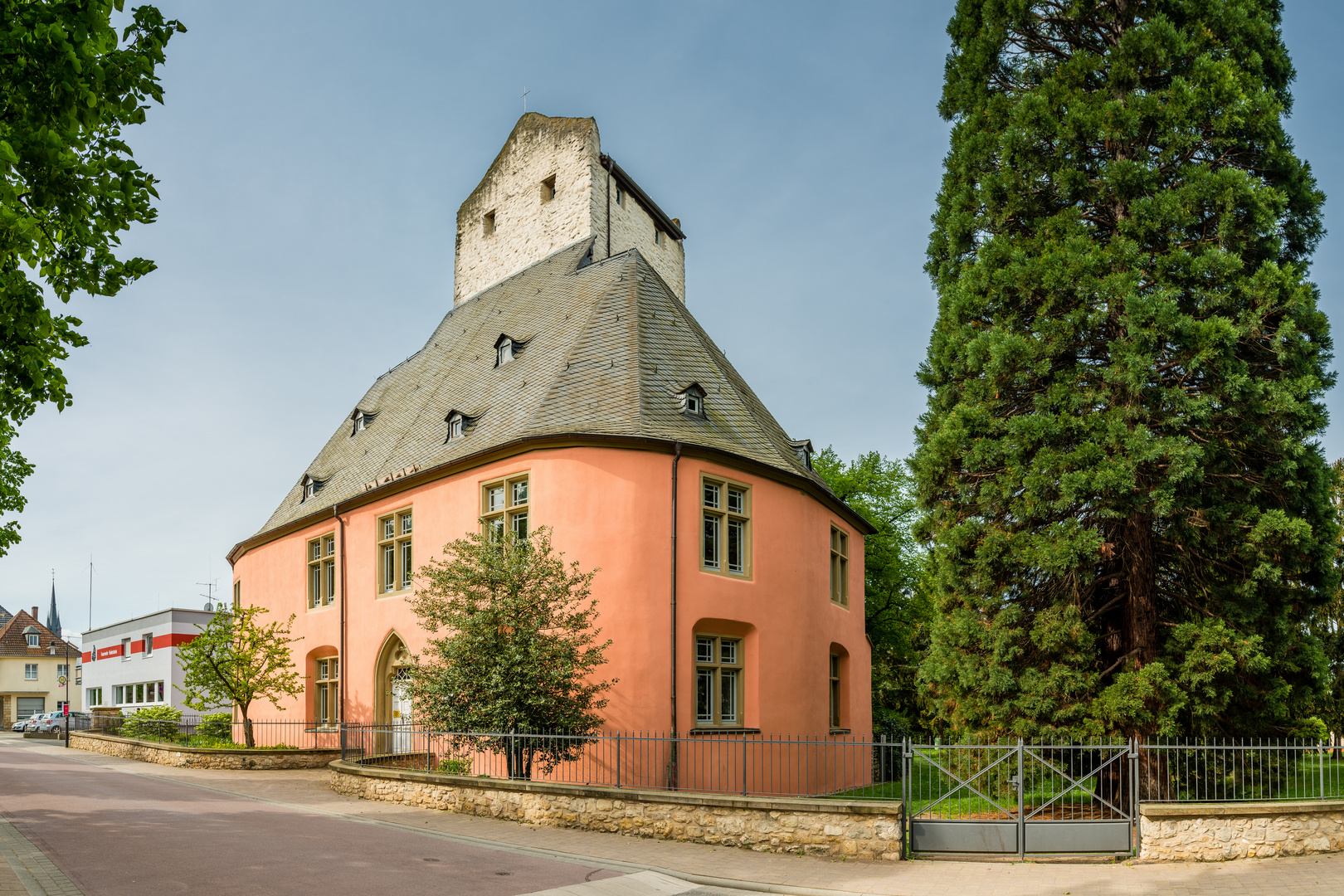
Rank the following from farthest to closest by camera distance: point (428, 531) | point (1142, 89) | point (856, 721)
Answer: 1. point (856, 721)
2. point (428, 531)
3. point (1142, 89)

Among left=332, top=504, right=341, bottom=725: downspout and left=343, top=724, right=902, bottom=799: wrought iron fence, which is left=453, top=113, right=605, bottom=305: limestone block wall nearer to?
left=332, top=504, right=341, bottom=725: downspout

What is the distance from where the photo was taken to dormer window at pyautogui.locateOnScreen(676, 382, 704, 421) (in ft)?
67.6

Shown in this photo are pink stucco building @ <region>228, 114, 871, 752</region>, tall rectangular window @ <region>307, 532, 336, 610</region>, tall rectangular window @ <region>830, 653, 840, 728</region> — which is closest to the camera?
pink stucco building @ <region>228, 114, 871, 752</region>

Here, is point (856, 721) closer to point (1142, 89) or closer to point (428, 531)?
point (428, 531)

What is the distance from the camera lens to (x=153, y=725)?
2848cm

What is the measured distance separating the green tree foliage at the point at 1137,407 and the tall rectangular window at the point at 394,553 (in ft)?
38.3

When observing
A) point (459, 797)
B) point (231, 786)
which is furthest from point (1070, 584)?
point (231, 786)

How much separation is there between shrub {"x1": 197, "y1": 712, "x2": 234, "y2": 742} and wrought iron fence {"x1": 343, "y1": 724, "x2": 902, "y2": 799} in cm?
818

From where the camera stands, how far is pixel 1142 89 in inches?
670

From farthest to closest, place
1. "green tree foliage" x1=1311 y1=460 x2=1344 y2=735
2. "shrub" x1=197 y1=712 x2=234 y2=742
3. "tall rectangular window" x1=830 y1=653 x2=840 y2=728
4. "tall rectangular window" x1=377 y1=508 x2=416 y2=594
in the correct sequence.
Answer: "shrub" x1=197 y1=712 x2=234 y2=742 → "tall rectangular window" x1=830 y1=653 x2=840 y2=728 → "tall rectangular window" x1=377 y1=508 x2=416 y2=594 → "green tree foliage" x1=1311 y1=460 x2=1344 y2=735

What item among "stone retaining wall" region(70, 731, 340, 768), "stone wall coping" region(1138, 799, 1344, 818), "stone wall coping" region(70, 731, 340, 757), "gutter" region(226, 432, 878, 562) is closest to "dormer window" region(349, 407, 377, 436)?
"gutter" region(226, 432, 878, 562)

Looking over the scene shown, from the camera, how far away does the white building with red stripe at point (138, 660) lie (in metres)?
48.4

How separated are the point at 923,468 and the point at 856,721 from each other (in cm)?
1019

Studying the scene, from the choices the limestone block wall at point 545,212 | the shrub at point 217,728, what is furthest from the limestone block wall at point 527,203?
the shrub at point 217,728
